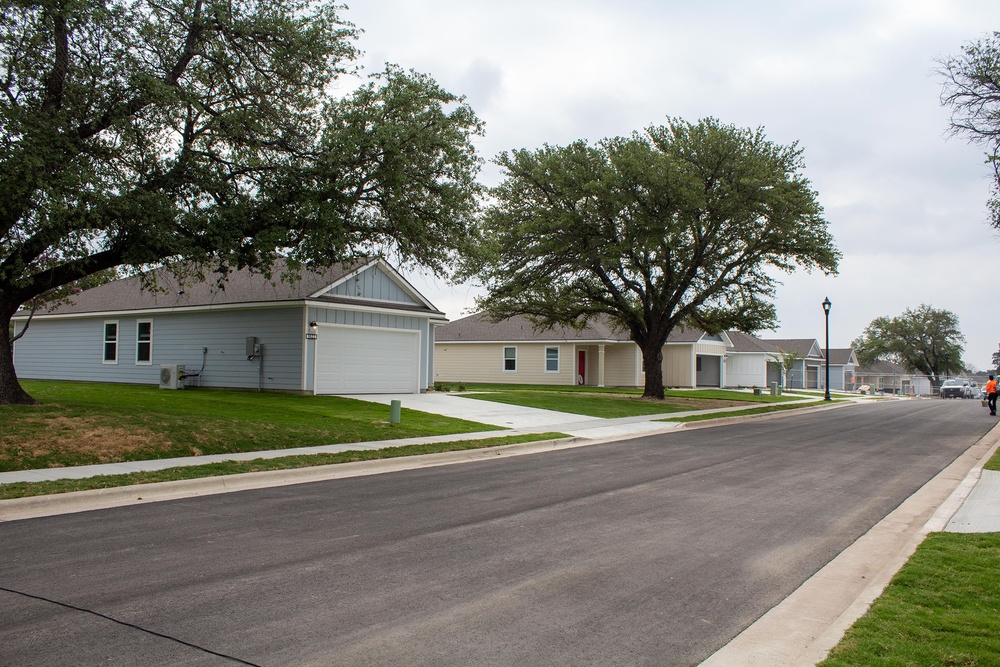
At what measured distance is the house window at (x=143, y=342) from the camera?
95.1ft

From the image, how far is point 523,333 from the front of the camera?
4541cm

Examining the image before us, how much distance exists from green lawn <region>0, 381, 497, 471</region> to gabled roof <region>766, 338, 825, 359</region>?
56.6 meters

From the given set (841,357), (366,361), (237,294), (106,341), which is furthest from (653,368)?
(841,357)

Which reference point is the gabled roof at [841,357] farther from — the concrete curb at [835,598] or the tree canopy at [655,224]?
the concrete curb at [835,598]

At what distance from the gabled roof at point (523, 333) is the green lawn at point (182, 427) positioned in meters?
23.1

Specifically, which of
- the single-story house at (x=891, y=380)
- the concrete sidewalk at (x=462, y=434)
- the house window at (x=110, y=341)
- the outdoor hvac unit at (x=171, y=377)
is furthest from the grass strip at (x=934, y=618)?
the single-story house at (x=891, y=380)

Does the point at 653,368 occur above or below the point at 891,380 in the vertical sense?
above

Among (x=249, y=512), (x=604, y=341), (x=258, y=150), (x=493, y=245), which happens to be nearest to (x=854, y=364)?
(x=604, y=341)

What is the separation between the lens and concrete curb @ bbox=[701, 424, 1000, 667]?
4.60 meters

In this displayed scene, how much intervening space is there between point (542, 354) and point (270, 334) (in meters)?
21.9

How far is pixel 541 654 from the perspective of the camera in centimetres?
452

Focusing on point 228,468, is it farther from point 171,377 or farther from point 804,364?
point 804,364

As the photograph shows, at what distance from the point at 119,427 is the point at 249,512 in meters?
6.48

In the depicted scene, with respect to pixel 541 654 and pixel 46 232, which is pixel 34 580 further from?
pixel 46 232
